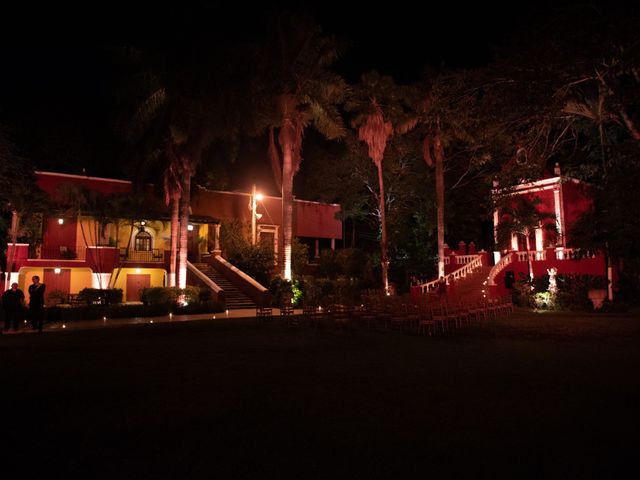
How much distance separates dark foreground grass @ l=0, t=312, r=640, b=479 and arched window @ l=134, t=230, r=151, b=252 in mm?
20718

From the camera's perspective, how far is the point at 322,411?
229 inches

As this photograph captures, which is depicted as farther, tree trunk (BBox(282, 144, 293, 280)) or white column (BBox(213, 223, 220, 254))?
white column (BBox(213, 223, 220, 254))

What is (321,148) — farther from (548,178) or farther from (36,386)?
(36,386)

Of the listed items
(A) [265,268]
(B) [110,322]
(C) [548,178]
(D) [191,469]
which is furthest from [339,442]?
(C) [548,178]

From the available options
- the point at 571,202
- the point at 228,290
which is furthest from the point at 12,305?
the point at 571,202

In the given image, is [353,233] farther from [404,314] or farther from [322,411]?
[322,411]

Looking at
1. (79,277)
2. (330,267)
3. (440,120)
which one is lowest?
(79,277)

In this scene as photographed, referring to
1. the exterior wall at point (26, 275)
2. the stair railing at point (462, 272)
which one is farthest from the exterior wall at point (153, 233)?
the stair railing at point (462, 272)

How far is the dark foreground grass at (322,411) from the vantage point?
14.0 ft

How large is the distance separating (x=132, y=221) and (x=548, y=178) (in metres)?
24.0

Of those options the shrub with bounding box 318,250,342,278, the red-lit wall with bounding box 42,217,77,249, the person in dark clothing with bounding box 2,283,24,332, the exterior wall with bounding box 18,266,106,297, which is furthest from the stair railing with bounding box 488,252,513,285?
the red-lit wall with bounding box 42,217,77,249

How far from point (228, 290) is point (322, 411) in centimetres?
2079

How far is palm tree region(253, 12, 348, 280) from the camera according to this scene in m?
23.6

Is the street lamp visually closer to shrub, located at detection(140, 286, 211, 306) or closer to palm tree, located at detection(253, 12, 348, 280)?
palm tree, located at detection(253, 12, 348, 280)
